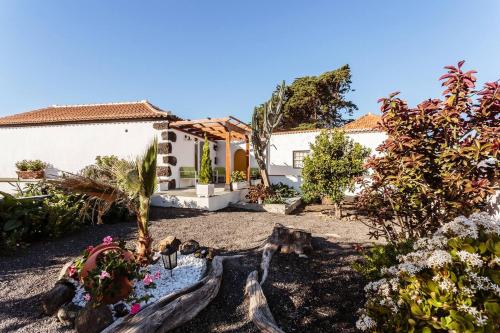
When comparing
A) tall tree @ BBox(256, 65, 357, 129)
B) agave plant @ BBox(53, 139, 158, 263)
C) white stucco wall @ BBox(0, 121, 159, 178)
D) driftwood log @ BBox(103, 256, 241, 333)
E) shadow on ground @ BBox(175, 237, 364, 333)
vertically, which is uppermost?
tall tree @ BBox(256, 65, 357, 129)

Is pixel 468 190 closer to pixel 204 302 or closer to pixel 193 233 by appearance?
pixel 204 302

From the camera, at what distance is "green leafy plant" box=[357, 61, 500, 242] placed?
305cm

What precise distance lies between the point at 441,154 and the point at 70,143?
594 inches

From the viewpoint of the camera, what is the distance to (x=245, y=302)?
339 centimetres

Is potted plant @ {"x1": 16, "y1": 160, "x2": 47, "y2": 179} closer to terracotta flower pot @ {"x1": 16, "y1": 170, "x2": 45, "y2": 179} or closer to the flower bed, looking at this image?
terracotta flower pot @ {"x1": 16, "y1": 170, "x2": 45, "y2": 179}

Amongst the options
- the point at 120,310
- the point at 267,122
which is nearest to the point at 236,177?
the point at 267,122

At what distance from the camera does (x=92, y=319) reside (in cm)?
284

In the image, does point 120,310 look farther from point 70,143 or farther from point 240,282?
point 70,143

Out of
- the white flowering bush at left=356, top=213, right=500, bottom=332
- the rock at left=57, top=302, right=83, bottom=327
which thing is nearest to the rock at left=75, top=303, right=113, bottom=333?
the rock at left=57, top=302, right=83, bottom=327

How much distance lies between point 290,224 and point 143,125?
332 inches

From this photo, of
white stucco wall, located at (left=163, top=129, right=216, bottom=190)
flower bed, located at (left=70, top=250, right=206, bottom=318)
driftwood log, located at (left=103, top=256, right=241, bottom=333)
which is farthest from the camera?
white stucco wall, located at (left=163, top=129, right=216, bottom=190)

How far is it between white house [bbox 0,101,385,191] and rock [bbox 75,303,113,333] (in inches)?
325

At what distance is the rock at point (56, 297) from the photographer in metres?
3.18

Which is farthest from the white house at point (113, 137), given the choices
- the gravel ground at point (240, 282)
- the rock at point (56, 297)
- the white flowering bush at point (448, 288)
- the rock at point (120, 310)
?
the white flowering bush at point (448, 288)
